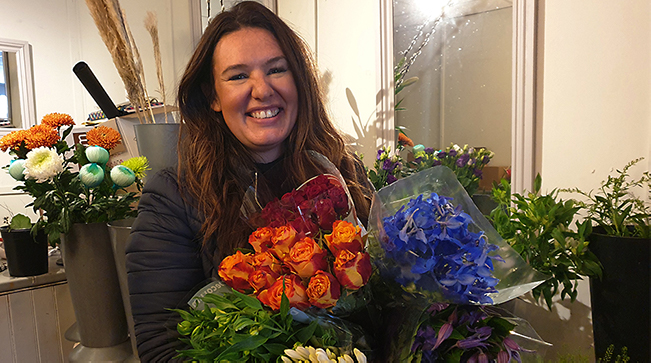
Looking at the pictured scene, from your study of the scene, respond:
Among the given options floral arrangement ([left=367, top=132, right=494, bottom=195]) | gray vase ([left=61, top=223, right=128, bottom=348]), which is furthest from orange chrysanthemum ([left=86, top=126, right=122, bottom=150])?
floral arrangement ([left=367, top=132, right=494, bottom=195])

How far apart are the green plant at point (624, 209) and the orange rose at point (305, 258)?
2.14ft

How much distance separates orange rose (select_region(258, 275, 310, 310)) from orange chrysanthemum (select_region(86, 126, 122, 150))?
3.46 feet

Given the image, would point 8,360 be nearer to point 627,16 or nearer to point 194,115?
point 194,115

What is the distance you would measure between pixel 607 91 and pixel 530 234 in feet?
1.30

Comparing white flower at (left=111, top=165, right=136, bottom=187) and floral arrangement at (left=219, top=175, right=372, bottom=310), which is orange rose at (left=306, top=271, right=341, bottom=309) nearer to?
floral arrangement at (left=219, top=175, right=372, bottom=310)

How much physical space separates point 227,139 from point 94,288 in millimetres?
609

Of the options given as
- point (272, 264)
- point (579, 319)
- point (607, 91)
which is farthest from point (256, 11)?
point (579, 319)

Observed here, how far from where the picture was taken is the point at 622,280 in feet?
2.57

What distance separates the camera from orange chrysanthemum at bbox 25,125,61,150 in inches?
49.4

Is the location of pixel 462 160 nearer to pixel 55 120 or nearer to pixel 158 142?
pixel 158 142

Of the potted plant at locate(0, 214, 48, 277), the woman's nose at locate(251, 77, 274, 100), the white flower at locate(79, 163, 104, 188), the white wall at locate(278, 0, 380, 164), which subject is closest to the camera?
the woman's nose at locate(251, 77, 274, 100)

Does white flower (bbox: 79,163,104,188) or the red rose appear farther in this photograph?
white flower (bbox: 79,163,104,188)

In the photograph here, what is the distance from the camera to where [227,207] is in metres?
0.83

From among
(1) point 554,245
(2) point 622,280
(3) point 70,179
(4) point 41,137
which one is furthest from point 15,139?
(2) point 622,280
